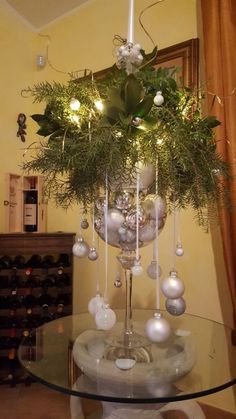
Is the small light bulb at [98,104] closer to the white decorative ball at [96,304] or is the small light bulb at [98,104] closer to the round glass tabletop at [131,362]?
the white decorative ball at [96,304]

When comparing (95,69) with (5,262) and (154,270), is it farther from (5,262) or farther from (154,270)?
(154,270)

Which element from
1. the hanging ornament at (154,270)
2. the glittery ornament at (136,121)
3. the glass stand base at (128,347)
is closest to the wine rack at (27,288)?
the glass stand base at (128,347)

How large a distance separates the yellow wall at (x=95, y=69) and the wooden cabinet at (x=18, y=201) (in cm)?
15

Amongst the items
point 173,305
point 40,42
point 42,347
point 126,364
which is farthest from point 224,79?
point 40,42

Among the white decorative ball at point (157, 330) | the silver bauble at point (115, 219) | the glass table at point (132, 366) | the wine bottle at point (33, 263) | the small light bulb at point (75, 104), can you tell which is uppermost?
the small light bulb at point (75, 104)

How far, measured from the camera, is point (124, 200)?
802 mm

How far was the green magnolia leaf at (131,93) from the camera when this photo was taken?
25.6 inches

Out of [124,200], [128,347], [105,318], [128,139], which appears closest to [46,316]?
[128,347]

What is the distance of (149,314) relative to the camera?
1250mm

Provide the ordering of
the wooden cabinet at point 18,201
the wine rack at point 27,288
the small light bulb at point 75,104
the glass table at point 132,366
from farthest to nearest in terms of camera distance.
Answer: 1. the wooden cabinet at point 18,201
2. the wine rack at point 27,288
3. the small light bulb at point 75,104
4. the glass table at point 132,366

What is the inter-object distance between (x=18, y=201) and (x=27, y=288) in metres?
0.53

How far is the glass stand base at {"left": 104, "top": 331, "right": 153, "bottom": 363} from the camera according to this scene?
2.55ft

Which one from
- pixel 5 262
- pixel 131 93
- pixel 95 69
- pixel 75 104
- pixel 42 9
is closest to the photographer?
pixel 131 93

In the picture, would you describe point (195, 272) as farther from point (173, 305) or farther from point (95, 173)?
point (95, 173)
